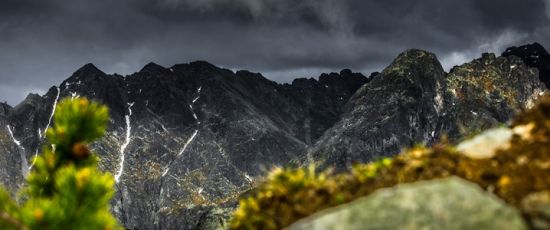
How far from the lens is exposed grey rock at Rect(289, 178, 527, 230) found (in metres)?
6.01

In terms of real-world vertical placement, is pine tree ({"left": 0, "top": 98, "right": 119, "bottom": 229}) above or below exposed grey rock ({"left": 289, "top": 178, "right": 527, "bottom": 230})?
above

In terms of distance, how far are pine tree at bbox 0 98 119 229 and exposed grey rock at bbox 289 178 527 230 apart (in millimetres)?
3220

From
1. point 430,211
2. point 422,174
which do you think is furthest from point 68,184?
point 422,174

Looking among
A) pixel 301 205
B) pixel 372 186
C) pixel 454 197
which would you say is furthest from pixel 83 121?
pixel 454 197

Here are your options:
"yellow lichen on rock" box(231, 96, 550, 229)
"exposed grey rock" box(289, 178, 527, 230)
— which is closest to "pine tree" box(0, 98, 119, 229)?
"yellow lichen on rock" box(231, 96, 550, 229)

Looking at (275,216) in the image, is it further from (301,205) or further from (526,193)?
(526,193)

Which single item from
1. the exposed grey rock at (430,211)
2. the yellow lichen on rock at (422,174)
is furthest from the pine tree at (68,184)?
the exposed grey rock at (430,211)

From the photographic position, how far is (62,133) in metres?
9.42

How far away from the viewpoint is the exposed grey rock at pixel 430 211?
19.7 ft

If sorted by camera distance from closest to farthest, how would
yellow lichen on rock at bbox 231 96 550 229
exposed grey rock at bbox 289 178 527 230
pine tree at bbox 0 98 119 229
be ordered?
exposed grey rock at bbox 289 178 527 230, pine tree at bbox 0 98 119 229, yellow lichen on rock at bbox 231 96 550 229

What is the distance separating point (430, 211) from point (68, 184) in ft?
15.8

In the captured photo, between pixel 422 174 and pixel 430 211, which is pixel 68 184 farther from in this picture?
pixel 422 174

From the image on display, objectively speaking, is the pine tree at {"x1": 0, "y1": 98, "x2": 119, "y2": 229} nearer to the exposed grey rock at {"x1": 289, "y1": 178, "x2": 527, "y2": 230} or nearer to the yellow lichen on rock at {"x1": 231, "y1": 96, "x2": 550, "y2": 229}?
the yellow lichen on rock at {"x1": 231, "y1": 96, "x2": 550, "y2": 229}

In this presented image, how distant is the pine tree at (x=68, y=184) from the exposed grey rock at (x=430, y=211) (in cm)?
322
